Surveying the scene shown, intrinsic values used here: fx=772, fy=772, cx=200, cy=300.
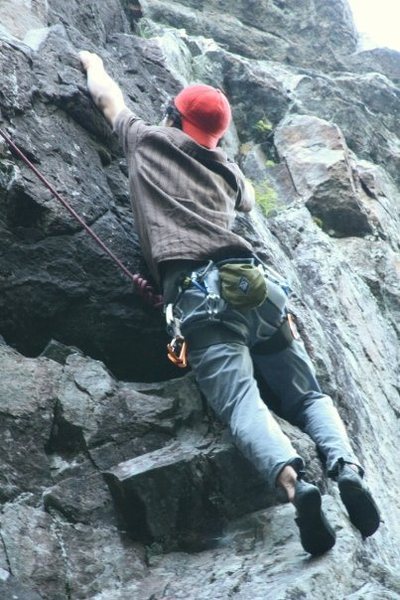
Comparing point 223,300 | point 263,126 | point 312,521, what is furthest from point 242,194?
point 263,126

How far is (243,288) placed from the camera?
5.64 metres

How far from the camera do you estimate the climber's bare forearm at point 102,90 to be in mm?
7312

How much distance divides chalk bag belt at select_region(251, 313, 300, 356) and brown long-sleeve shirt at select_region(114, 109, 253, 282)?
655 millimetres

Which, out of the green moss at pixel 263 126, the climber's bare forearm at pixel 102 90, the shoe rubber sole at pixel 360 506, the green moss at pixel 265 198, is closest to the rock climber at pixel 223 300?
the shoe rubber sole at pixel 360 506

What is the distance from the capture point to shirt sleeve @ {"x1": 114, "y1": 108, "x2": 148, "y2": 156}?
21.2 feet

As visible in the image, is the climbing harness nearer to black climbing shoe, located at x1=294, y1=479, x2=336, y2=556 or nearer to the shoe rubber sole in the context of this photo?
black climbing shoe, located at x1=294, y1=479, x2=336, y2=556

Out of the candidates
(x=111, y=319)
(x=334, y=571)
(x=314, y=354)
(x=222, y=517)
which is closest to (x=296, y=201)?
(x=314, y=354)

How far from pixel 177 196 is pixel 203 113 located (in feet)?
2.54

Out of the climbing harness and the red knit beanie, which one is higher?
the red knit beanie

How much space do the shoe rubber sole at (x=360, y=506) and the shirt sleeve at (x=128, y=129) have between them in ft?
10.6

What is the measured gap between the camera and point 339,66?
18875mm

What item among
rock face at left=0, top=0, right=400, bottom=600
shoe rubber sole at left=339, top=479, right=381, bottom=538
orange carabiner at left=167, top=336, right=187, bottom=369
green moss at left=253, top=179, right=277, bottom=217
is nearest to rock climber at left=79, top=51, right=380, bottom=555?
shoe rubber sole at left=339, top=479, right=381, bottom=538

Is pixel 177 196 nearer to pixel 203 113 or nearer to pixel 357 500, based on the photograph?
pixel 203 113

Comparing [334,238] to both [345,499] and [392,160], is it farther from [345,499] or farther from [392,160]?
[345,499]
